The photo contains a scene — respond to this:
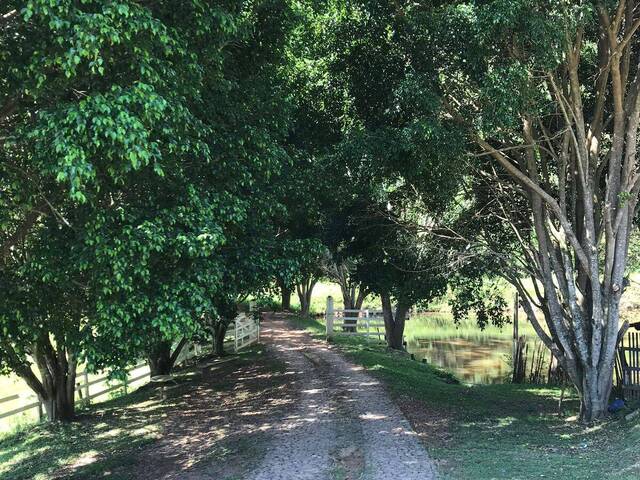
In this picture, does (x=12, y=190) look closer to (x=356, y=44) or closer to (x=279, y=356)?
(x=356, y=44)

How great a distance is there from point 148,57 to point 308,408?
8.62 meters

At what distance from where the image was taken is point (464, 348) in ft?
118

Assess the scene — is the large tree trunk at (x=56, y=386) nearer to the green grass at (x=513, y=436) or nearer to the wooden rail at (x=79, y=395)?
the wooden rail at (x=79, y=395)

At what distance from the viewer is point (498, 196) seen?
1398 cm

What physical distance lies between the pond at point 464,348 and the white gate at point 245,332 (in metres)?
8.89

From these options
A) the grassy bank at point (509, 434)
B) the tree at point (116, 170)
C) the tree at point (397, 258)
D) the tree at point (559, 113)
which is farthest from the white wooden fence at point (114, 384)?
the tree at point (559, 113)

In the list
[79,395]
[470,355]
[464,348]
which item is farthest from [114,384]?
[464,348]

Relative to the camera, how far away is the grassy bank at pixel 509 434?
8375 mm

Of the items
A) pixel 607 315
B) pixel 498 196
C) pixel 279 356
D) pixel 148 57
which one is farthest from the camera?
pixel 279 356

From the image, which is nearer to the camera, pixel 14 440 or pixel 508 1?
pixel 508 1

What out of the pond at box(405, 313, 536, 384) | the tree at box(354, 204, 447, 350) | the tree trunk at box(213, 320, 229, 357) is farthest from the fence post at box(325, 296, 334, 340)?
the tree at box(354, 204, 447, 350)

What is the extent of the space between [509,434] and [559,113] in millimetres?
6569

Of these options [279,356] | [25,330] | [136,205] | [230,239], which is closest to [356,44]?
[230,239]

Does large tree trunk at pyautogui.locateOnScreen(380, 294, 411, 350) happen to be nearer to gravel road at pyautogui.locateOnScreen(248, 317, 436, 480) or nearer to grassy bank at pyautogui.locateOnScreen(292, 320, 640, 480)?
grassy bank at pyautogui.locateOnScreen(292, 320, 640, 480)
